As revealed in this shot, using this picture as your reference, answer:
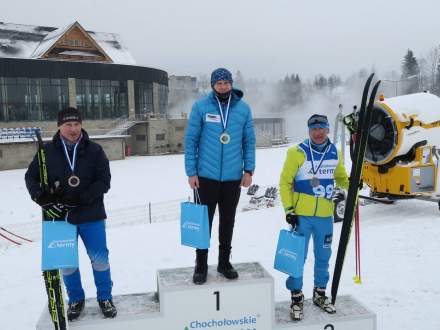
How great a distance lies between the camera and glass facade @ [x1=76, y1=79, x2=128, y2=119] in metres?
38.6

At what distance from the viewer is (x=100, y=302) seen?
14.6ft

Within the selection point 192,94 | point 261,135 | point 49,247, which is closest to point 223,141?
point 49,247

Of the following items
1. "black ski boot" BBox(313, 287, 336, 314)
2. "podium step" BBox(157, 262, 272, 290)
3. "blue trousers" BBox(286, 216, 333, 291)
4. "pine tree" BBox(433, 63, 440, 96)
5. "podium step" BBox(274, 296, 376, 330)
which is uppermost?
"pine tree" BBox(433, 63, 440, 96)

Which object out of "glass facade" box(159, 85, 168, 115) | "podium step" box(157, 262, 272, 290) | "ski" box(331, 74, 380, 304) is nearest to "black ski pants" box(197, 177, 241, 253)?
"podium step" box(157, 262, 272, 290)

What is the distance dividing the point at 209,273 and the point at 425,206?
8696 mm

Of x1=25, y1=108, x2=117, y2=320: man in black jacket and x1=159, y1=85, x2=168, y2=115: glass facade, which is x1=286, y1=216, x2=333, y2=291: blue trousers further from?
x1=159, y1=85, x2=168, y2=115: glass facade

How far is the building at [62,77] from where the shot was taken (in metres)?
35.6

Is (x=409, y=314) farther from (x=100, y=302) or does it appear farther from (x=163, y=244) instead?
(x=163, y=244)

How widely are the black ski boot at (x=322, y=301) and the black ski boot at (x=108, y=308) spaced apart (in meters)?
2.19

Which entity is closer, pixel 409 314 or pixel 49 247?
pixel 49 247

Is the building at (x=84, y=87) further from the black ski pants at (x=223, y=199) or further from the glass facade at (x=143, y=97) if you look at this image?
the black ski pants at (x=223, y=199)

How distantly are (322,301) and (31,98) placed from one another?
120 ft

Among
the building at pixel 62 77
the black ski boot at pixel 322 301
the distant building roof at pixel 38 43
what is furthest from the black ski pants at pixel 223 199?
the distant building roof at pixel 38 43

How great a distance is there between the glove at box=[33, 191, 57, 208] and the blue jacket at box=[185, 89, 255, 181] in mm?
1340
